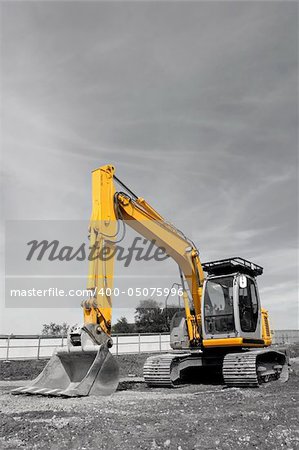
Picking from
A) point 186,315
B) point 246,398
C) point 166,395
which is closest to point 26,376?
point 186,315

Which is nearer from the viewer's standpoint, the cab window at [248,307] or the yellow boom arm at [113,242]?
the yellow boom arm at [113,242]

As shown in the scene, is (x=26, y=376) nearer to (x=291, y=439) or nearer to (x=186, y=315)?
(x=186, y=315)

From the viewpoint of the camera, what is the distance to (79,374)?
8.69 m

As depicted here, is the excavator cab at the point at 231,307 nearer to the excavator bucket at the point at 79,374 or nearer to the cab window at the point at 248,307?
the cab window at the point at 248,307

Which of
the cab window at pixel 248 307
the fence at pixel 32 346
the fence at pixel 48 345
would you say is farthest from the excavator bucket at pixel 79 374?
the fence at pixel 32 346

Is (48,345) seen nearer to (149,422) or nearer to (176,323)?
(176,323)

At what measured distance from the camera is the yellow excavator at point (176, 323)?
8.31 m

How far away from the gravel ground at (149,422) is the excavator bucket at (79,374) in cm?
23

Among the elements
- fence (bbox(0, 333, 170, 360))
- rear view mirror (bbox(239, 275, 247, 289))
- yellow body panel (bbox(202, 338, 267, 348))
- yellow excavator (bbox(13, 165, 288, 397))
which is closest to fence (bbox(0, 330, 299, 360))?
fence (bbox(0, 333, 170, 360))

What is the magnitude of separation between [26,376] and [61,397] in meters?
9.73

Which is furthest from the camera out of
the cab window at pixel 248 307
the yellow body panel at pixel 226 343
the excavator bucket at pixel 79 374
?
the cab window at pixel 248 307

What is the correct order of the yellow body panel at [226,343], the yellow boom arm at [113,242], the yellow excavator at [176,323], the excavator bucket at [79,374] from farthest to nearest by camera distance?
the yellow body panel at [226,343]
the yellow boom arm at [113,242]
the yellow excavator at [176,323]
the excavator bucket at [79,374]

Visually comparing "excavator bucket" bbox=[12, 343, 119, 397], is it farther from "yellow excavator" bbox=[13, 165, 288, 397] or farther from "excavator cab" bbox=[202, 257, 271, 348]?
"excavator cab" bbox=[202, 257, 271, 348]

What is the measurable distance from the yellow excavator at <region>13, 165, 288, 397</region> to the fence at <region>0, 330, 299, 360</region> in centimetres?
1121
